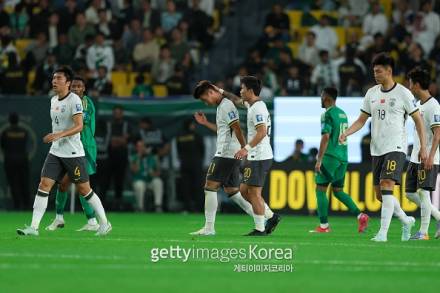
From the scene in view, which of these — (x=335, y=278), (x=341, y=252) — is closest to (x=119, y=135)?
(x=341, y=252)

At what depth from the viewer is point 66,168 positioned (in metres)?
16.4

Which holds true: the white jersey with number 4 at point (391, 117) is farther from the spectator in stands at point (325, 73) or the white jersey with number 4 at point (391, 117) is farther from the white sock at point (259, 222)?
the spectator in stands at point (325, 73)

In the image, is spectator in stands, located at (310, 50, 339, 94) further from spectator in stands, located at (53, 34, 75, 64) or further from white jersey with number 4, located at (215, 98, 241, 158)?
white jersey with number 4, located at (215, 98, 241, 158)

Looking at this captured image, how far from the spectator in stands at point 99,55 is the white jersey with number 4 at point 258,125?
13.0 meters

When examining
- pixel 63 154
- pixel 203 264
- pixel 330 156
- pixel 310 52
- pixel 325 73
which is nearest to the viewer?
pixel 203 264

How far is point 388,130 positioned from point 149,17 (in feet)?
55.0

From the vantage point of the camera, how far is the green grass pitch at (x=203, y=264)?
1020 cm

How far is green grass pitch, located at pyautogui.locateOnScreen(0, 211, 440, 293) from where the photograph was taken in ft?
33.4

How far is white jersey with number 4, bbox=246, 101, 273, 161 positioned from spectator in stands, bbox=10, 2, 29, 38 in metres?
16.0

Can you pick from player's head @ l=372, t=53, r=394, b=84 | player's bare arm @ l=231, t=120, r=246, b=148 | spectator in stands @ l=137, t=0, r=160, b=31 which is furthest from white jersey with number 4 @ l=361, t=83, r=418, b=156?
spectator in stands @ l=137, t=0, r=160, b=31

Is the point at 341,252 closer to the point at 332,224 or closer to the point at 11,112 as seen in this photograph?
the point at 332,224

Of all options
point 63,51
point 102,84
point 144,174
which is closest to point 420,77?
point 144,174

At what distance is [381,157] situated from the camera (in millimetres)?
15547

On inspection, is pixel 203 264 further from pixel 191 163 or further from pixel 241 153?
pixel 191 163
